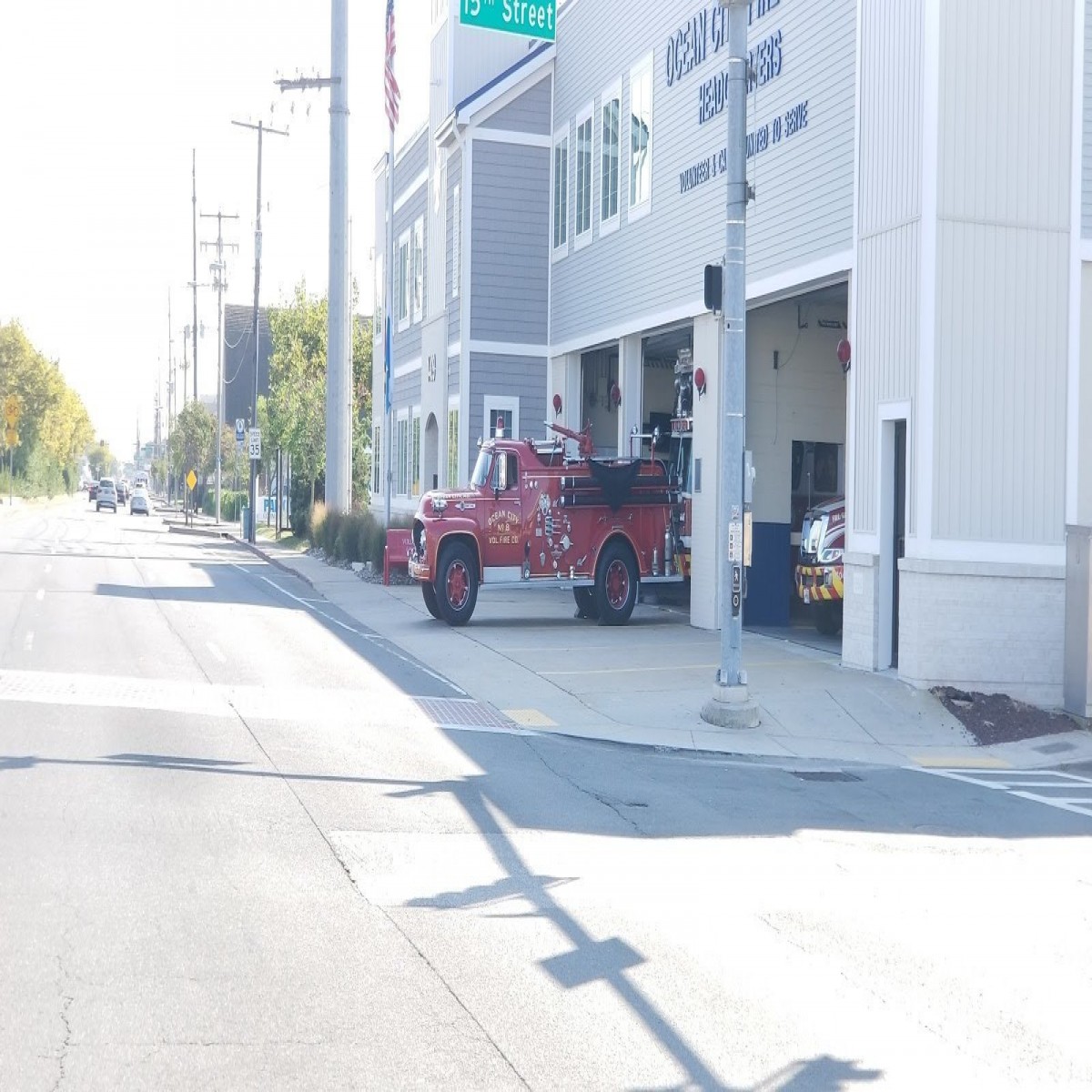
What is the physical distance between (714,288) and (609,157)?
39.7 feet

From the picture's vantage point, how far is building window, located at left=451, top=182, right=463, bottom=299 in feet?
94.9

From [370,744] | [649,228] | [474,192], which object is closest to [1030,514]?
[370,744]

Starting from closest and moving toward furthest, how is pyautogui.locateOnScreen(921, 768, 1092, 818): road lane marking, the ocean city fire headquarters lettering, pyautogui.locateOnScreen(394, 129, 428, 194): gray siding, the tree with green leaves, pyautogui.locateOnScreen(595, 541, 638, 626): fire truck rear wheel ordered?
pyautogui.locateOnScreen(921, 768, 1092, 818): road lane marking
the ocean city fire headquarters lettering
pyautogui.locateOnScreen(595, 541, 638, 626): fire truck rear wheel
pyautogui.locateOnScreen(394, 129, 428, 194): gray siding
the tree with green leaves

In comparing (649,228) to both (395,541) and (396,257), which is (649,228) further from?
Answer: (396,257)

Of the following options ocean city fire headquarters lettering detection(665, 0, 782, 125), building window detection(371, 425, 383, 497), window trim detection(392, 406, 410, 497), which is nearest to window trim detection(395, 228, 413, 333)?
window trim detection(392, 406, 410, 497)

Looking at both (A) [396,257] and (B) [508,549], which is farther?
(A) [396,257]

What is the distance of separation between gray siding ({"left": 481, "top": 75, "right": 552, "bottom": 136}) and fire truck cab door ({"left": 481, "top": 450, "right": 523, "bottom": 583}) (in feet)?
31.6

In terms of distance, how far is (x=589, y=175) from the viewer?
2650 cm

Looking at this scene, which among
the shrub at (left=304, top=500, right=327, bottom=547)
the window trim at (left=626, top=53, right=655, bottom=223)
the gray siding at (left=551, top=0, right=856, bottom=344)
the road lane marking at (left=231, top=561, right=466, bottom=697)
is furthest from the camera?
the shrub at (left=304, top=500, right=327, bottom=547)

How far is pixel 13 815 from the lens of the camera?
8836 millimetres

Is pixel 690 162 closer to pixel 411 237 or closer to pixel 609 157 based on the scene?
pixel 609 157

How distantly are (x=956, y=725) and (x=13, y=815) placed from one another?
9123 mm

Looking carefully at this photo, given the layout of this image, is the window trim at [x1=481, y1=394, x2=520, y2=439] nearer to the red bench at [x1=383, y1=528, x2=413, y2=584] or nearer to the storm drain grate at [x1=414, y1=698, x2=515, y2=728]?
the red bench at [x1=383, y1=528, x2=413, y2=584]

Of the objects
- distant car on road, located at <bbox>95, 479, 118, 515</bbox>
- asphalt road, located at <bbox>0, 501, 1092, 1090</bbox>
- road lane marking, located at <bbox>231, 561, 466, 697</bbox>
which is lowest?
asphalt road, located at <bbox>0, 501, 1092, 1090</bbox>
